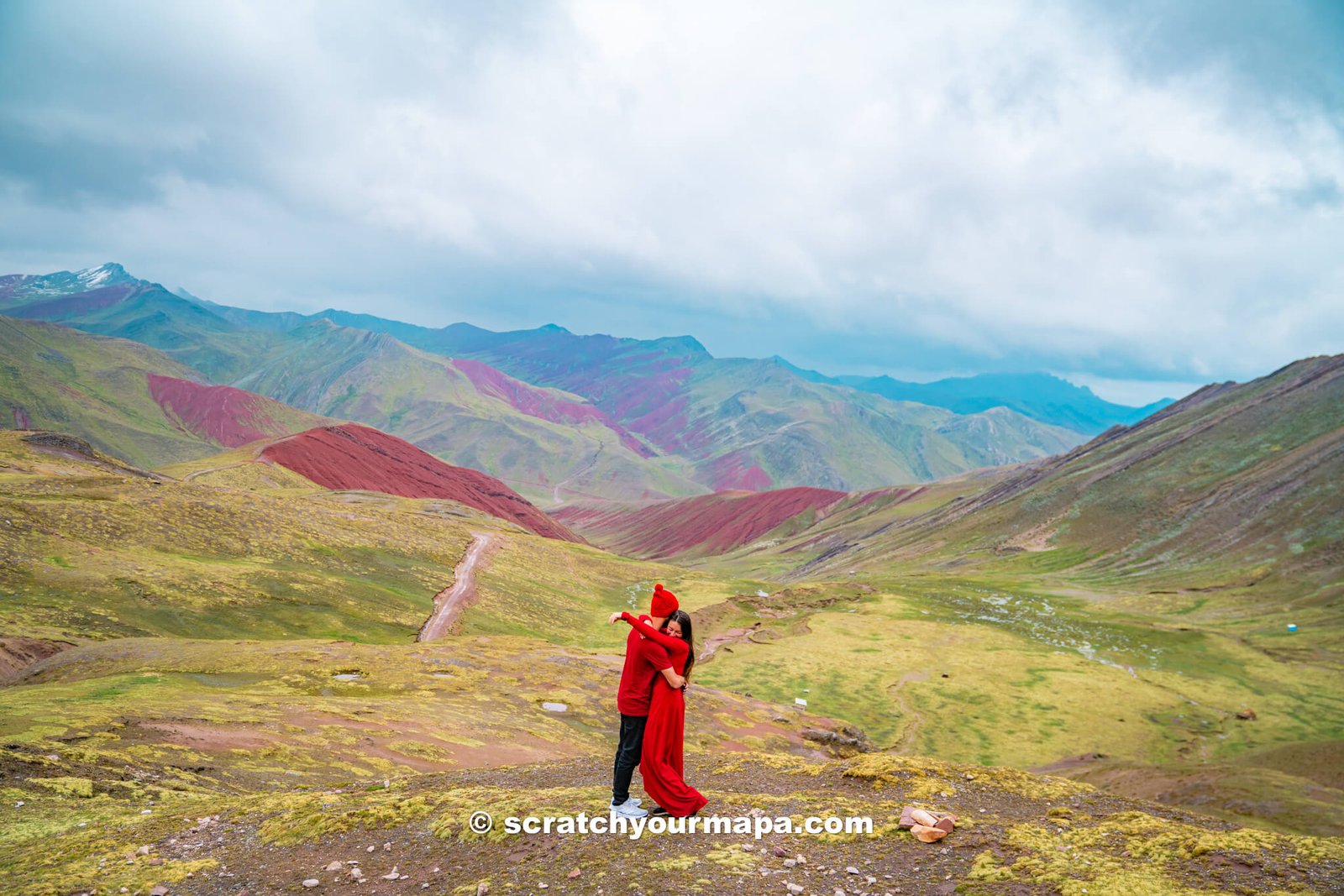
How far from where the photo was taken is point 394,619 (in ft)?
173

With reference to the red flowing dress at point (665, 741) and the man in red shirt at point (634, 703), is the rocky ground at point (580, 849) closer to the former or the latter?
the red flowing dress at point (665, 741)

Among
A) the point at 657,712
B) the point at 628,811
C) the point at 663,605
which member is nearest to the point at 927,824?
the point at 657,712

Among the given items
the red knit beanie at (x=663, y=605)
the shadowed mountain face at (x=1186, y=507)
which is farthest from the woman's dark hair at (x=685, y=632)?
the shadowed mountain face at (x=1186, y=507)

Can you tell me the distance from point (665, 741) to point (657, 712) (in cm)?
58

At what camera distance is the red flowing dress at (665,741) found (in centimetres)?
1323

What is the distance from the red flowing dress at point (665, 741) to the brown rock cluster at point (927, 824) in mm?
3892

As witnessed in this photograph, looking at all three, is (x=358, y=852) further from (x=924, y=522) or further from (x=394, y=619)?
(x=924, y=522)

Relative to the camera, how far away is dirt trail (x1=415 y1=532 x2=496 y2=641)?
53.7 metres

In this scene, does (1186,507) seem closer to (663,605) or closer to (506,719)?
(506,719)

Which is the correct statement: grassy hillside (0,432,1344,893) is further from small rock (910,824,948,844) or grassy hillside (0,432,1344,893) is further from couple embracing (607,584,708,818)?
A: couple embracing (607,584,708,818)

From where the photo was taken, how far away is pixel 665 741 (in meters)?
13.4

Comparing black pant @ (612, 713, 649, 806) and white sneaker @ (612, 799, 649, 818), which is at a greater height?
black pant @ (612, 713, 649, 806)

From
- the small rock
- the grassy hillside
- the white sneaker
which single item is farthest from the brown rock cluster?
the white sneaker

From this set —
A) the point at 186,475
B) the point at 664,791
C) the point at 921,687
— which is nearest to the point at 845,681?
the point at 921,687
